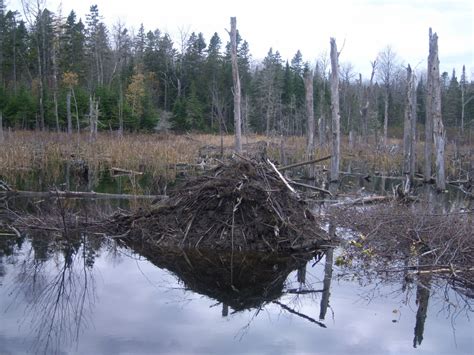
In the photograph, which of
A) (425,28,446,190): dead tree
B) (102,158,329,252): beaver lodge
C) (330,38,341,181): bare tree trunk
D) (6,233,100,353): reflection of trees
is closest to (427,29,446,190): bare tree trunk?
(425,28,446,190): dead tree

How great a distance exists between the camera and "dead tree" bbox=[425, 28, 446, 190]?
57.2ft

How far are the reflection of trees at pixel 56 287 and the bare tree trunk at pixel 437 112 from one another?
494 inches

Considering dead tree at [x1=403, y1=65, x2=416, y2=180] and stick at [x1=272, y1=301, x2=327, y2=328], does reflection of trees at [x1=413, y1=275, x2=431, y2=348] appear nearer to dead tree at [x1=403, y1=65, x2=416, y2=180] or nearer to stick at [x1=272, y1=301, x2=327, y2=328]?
stick at [x1=272, y1=301, x2=327, y2=328]

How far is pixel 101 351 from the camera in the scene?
4895 millimetres

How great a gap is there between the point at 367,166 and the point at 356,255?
20985 millimetres

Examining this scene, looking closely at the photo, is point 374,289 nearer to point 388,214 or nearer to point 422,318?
point 422,318

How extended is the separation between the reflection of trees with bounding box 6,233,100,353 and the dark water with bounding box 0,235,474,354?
0.04 ft

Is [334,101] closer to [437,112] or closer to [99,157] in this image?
[437,112]

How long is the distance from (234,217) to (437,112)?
37.3ft

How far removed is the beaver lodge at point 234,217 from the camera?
28.5ft

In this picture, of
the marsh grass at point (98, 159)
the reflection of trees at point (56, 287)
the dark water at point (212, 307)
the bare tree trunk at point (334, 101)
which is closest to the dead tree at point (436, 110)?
the bare tree trunk at point (334, 101)

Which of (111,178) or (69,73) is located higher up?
(69,73)

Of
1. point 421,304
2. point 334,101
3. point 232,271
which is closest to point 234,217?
point 232,271

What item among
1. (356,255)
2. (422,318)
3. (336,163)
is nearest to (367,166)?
(336,163)
